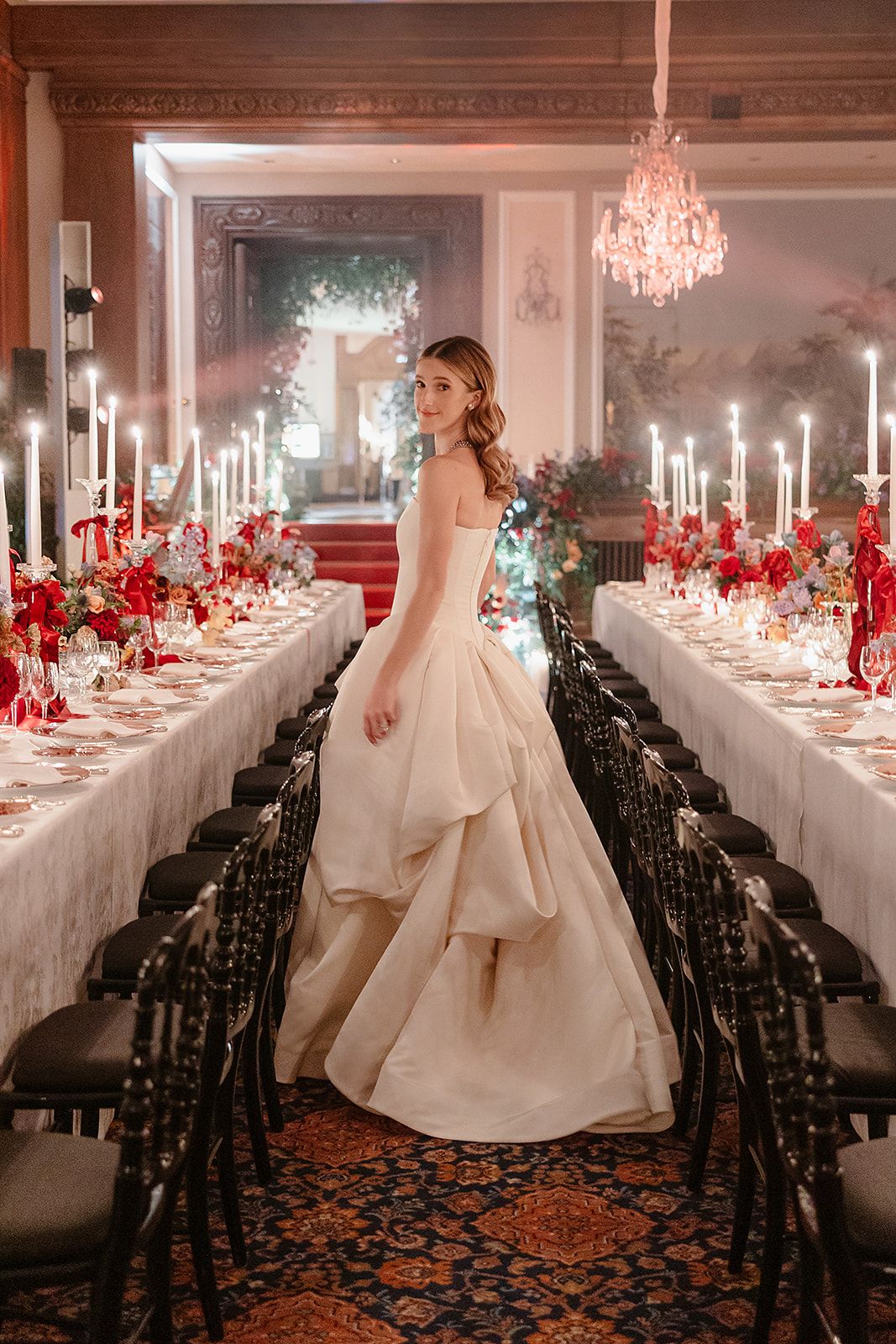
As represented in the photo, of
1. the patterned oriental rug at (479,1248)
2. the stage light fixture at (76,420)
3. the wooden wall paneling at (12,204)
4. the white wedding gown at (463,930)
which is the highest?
the wooden wall paneling at (12,204)

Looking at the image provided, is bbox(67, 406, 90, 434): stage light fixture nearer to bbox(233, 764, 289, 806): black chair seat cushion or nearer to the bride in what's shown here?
bbox(233, 764, 289, 806): black chair seat cushion

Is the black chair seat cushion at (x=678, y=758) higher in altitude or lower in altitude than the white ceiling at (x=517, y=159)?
lower

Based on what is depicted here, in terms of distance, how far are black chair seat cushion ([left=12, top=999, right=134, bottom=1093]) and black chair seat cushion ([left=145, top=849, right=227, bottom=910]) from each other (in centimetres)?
95

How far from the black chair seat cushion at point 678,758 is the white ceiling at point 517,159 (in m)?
9.05

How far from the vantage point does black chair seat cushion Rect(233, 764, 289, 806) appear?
5.04 metres

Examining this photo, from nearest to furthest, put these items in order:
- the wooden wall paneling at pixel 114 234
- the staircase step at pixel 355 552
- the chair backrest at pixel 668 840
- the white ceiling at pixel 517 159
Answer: the chair backrest at pixel 668 840
the wooden wall paneling at pixel 114 234
the white ceiling at pixel 517 159
the staircase step at pixel 355 552

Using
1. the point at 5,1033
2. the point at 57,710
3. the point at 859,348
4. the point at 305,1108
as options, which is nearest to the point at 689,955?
the point at 305,1108

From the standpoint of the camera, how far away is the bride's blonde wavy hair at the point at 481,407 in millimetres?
3977

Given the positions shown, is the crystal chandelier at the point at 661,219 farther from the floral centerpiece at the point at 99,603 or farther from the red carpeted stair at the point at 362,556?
the floral centerpiece at the point at 99,603

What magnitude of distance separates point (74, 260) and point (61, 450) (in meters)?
1.46

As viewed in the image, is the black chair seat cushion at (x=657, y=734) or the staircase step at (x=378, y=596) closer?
the black chair seat cushion at (x=657, y=734)

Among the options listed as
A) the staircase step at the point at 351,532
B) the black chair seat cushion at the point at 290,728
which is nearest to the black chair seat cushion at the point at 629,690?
the black chair seat cushion at the point at 290,728

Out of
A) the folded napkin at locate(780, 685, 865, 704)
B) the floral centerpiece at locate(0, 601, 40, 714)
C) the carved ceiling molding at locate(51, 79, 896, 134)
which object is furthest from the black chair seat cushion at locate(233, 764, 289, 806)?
the carved ceiling molding at locate(51, 79, 896, 134)

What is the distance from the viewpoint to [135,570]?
481cm
